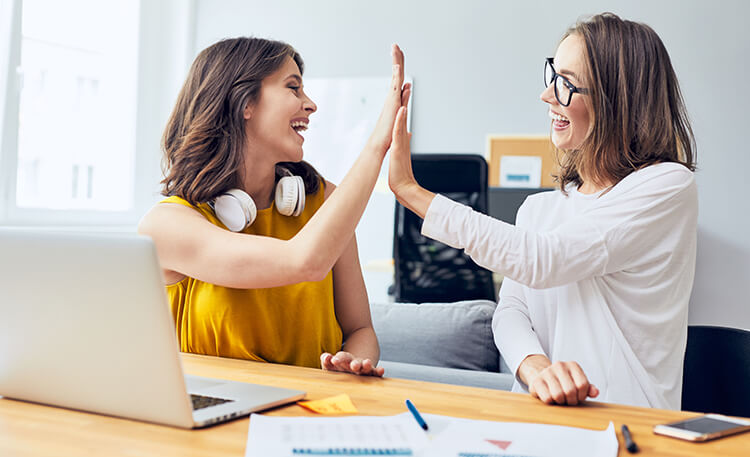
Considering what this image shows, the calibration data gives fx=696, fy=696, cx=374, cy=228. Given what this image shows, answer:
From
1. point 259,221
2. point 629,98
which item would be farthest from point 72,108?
point 629,98

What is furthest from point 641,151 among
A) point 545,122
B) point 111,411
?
point 545,122

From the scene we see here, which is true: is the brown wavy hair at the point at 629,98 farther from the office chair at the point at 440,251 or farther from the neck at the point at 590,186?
the office chair at the point at 440,251

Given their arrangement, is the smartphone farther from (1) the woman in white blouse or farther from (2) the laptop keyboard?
(2) the laptop keyboard

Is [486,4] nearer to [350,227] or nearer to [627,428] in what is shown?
[350,227]

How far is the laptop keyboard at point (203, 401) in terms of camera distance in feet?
3.07

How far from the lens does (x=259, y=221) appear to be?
5.42ft

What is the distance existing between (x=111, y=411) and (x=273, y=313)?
0.67 meters

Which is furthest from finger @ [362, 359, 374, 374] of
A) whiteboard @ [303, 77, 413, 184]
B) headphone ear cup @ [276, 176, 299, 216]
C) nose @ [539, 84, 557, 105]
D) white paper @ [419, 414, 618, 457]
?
whiteboard @ [303, 77, 413, 184]

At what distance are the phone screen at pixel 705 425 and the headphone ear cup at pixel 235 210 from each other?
3.13 ft

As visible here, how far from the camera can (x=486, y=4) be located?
4348 mm

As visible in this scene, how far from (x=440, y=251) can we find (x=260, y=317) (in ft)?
6.39

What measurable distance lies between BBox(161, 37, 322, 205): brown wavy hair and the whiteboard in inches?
112

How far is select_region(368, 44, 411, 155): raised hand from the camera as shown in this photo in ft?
4.59

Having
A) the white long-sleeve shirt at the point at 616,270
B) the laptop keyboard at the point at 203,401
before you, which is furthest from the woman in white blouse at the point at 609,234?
the laptop keyboard at the point at 203,401
